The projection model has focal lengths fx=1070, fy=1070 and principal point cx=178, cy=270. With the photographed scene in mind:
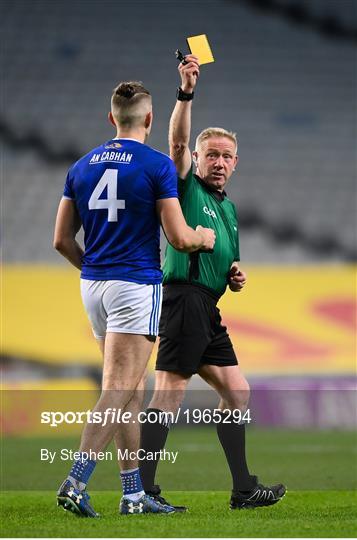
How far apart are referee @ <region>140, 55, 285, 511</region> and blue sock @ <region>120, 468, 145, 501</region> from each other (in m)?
0.36

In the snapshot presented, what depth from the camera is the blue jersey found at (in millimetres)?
4832

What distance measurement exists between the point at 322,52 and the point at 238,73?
190cm

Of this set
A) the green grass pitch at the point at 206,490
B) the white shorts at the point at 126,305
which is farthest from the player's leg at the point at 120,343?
the green grass pitch at the point at 206,490

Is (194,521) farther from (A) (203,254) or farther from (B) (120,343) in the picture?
(A) (203,254)

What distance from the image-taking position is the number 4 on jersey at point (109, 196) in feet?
15.9

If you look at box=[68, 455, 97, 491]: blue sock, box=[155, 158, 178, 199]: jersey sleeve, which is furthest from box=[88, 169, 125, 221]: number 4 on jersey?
box=[68, 455, 97, 491]: blue sock

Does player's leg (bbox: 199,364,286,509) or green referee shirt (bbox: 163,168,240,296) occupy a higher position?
green referee shirt (bbox: 163,168,240,296)

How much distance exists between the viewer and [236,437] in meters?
5.62

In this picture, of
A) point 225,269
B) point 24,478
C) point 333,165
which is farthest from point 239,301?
point 225,269

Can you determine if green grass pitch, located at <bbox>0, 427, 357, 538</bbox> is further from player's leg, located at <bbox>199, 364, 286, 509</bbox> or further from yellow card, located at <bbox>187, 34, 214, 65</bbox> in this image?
yellow card, located at <bbox>187, 34, 214, 65</bbox>

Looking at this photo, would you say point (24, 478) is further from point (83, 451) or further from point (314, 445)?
point (314, 445)

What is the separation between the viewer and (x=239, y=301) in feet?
54.7

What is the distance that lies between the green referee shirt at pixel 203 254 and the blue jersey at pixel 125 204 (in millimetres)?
615

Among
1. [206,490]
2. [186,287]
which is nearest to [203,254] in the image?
[186,287]
